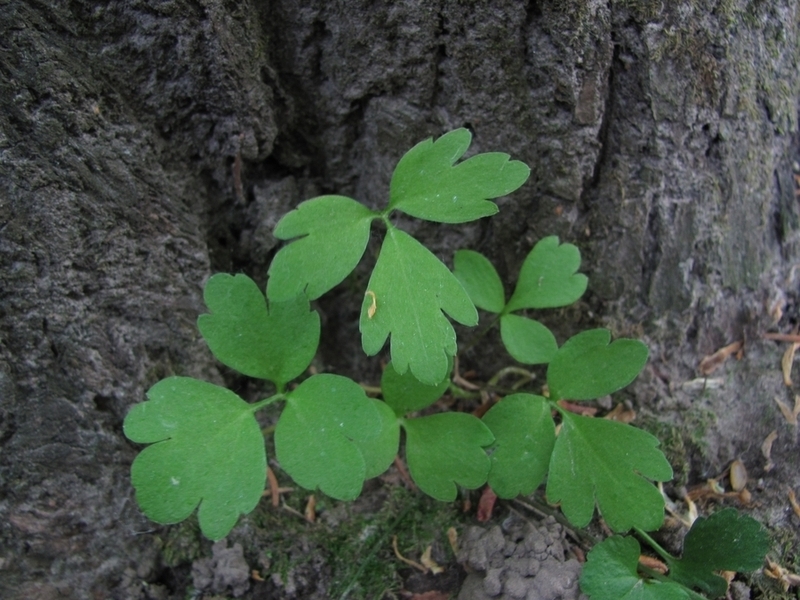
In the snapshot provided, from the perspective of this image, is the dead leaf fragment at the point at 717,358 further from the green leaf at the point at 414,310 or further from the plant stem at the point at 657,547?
the green leaf at the point at 414,310

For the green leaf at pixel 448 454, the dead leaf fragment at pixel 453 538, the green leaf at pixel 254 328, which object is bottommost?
the dead leaf fragment at pixel 453 538

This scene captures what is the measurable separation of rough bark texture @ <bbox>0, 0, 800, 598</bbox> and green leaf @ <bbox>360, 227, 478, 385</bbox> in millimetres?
287

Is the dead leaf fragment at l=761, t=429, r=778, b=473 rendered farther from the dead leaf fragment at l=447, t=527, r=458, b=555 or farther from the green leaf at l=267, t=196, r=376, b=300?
the green leaf at l=267, t=196, r=376, b=300

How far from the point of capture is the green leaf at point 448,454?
1.43m

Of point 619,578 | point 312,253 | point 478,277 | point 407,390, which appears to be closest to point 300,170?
point 312,253

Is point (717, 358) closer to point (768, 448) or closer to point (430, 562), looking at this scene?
point (768, 448)

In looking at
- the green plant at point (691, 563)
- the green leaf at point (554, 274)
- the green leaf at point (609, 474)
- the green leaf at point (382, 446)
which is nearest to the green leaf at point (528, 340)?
the green leaf at point (554, 274)

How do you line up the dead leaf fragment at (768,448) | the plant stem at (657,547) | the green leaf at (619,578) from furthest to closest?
the dead leaf fragment at (768,448) → the plant stem at (657,547) → the green leaf at (619,578)

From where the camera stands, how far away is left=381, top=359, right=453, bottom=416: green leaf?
1.49 m

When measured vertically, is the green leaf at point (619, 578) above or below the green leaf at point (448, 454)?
below

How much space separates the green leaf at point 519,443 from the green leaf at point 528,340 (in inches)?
5.1

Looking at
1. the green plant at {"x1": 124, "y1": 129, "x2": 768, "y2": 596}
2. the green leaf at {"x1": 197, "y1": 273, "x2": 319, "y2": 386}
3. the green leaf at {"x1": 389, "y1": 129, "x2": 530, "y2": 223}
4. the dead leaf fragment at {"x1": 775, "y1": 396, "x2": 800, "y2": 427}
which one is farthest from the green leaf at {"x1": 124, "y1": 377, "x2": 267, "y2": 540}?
the dead leaf fragment at {"x1": 775, "y1": 396, "x2": 800, "y2": 427}

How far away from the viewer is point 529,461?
4.75 ft

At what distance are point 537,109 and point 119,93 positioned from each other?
91cm
